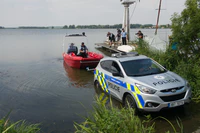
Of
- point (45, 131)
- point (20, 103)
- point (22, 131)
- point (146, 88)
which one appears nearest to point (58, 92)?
point (20, 103)

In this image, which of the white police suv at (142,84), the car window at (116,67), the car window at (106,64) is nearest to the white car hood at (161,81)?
the white police suv at (142,84)

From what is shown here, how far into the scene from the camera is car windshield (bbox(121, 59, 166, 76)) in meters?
6.62

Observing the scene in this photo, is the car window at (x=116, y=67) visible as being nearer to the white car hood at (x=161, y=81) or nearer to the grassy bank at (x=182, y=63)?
the white car hood at (x=161, y=81)

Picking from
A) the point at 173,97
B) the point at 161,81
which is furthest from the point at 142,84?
the point at 173,97

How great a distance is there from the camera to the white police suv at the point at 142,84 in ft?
18.4

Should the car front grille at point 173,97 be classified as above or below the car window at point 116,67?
below

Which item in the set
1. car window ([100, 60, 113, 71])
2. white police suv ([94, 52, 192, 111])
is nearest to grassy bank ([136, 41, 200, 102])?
white police suv ([94, 52, 192, 111])

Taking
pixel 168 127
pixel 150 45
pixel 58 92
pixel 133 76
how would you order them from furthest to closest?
pixel 150 45
pixel 58 92
pixel 133 76
pixel 168 127

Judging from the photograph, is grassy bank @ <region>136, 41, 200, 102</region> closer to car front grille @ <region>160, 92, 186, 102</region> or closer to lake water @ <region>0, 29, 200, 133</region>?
lake water @ <region>0, 29, 200, 133</region>

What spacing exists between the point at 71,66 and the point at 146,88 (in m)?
9.72

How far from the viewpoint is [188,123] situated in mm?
5633

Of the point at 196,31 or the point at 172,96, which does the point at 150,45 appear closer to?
the point at 196,31

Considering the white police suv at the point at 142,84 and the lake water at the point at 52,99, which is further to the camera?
the lake water at the point at 52,99

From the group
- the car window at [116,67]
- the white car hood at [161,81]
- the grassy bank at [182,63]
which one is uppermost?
the car window at [116,67]
